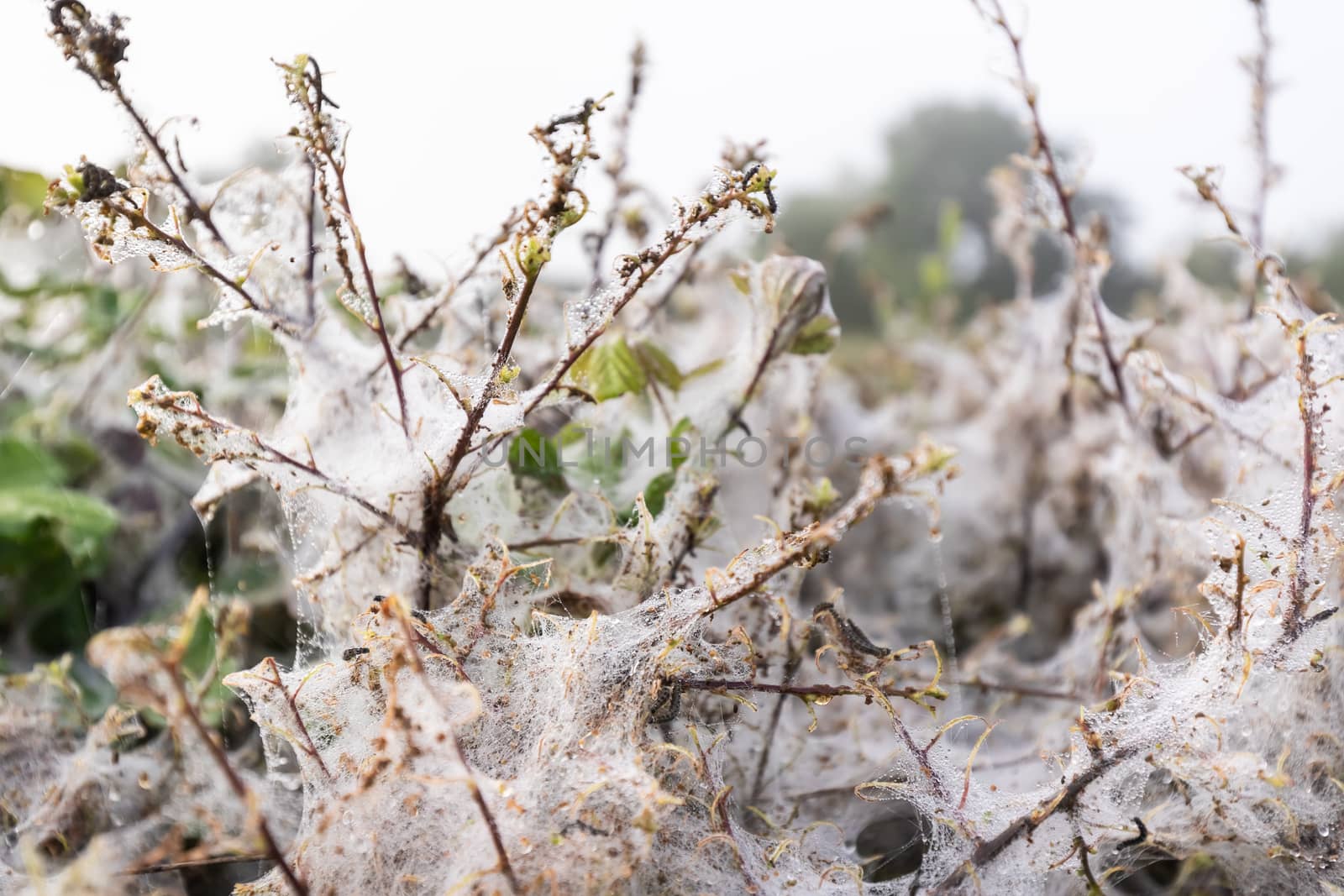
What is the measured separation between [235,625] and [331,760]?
0.29ft

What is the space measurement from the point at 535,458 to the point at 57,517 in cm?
40

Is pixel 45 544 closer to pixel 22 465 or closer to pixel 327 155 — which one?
pixel 22 465

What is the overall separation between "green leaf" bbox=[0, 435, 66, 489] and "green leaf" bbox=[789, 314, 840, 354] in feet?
2.01

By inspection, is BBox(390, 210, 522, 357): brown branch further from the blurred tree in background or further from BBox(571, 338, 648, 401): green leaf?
the blurred tree in background

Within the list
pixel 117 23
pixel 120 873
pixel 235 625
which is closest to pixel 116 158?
pixel 117 23

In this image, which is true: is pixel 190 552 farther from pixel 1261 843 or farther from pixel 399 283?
pixel 1261 843

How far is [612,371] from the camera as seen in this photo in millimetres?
557

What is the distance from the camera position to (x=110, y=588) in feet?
2.50

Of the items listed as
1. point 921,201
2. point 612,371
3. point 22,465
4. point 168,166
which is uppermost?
point 168,166

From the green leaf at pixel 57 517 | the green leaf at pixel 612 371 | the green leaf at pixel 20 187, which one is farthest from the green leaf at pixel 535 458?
the green leaf at pixel 20 187

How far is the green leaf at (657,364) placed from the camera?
1.94 feet

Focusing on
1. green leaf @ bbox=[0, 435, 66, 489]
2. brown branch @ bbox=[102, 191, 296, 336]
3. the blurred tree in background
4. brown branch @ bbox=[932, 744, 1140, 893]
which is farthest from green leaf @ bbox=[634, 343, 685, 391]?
the blurred tree in background

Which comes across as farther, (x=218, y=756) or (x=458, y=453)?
(x=458, y=453)

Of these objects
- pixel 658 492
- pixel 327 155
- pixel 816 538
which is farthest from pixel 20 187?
pixel 816 538
